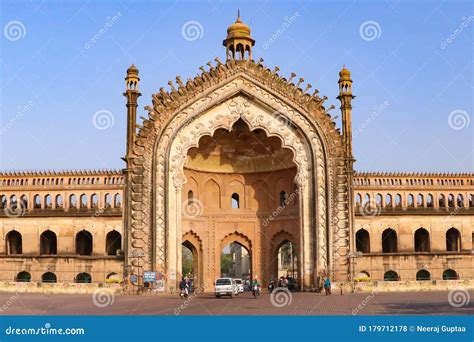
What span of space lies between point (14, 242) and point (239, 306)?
25085mm

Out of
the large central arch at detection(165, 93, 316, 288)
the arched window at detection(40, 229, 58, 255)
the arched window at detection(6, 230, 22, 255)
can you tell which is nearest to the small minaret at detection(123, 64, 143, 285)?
the large central arch at detection(165, 93, 316, 288)

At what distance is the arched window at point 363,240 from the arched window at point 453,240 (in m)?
6.69

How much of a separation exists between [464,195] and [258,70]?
19.7 m

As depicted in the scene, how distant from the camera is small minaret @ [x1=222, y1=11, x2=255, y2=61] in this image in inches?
1697

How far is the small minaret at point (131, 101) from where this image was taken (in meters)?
38.6

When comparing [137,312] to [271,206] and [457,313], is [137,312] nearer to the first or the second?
[457,313]

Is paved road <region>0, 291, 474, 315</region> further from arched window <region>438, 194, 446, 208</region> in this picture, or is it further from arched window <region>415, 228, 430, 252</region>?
arched window <region>438, 194, 446, 208</region>

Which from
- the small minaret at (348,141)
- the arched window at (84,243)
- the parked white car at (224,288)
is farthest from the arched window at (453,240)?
the arched window at (84,243)

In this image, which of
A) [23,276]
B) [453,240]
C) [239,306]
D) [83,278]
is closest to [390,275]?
[453,240]

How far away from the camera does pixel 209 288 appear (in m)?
43.8

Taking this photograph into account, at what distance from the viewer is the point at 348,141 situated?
3991cm

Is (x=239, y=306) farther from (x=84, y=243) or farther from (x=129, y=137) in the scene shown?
(x=84, y=243)

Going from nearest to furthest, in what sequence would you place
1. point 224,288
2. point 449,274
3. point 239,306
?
point 239,306 → point 224,288 → point 449,274

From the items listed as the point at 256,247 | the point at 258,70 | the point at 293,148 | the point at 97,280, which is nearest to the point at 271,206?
the point at 256,247
